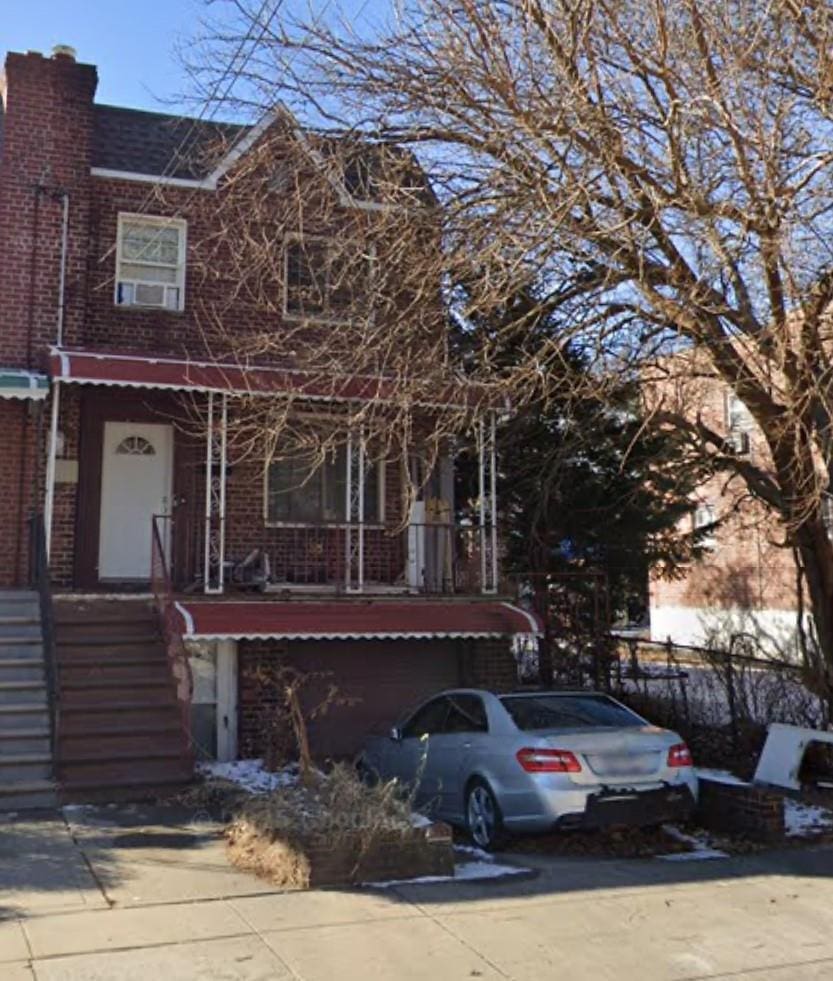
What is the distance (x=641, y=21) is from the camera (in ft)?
29.0

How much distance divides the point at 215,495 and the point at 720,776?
23.4 ft

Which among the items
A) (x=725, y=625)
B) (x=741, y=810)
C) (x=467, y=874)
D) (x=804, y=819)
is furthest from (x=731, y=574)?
(x=467, y=874)

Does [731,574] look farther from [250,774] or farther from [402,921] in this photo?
[402,921]

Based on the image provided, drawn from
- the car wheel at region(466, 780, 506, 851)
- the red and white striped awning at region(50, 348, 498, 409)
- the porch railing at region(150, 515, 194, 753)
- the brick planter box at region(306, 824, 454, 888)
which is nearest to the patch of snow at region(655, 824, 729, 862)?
the car wheel at region(466, 780, 506, 851)

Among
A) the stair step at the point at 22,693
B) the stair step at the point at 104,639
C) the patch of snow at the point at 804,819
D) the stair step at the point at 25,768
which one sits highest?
the stair step at the point at 104,639

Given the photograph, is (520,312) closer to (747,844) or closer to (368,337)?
(368,337)

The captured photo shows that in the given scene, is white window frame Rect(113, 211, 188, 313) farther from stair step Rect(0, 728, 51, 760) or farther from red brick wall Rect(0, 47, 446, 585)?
stair step Rect(0, 728, 51, 760)

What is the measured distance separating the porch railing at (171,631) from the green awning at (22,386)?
6.46 feet

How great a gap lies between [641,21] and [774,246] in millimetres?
2441

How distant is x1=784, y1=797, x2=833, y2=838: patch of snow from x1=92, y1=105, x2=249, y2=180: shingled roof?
10236mm

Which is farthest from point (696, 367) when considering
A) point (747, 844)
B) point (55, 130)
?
point (55, 130)

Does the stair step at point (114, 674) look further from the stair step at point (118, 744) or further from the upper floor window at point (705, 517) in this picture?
the upper floor window at point (705, 517)

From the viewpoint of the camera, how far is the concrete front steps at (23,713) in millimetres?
9078

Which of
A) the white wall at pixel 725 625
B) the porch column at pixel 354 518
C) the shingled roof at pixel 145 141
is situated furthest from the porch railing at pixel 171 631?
the white wall at pixel 725 625
